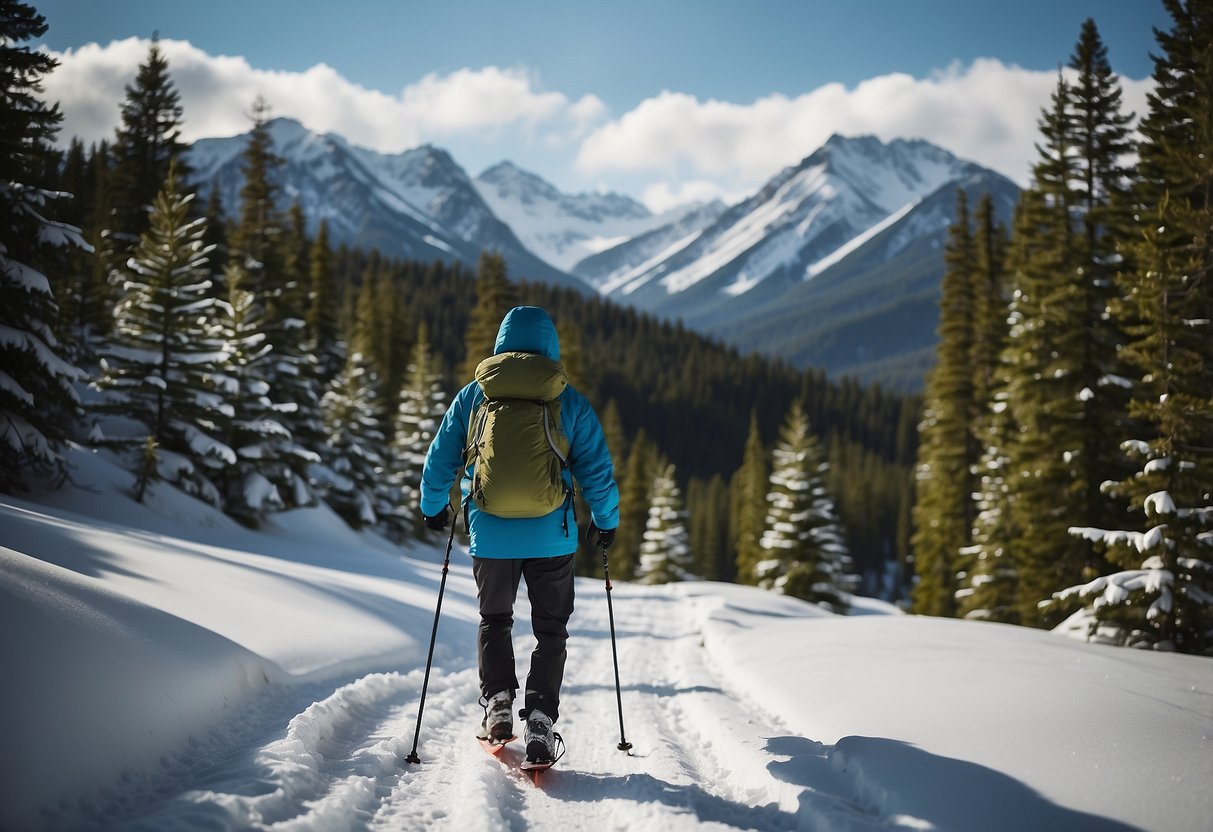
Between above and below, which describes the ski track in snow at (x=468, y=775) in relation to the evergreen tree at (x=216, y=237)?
below

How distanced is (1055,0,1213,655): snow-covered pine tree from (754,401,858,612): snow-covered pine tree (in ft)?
52.1

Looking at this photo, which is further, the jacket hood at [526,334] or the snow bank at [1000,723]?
the jacket hood at [526,334]

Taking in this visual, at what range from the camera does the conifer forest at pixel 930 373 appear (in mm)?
11891

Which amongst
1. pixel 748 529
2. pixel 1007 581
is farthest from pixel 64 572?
pixel 748 529

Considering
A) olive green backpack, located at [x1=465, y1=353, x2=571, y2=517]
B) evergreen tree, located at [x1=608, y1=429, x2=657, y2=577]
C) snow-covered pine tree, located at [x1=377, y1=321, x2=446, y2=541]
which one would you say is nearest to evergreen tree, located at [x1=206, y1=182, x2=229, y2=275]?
snow-covered pine tree, located at [x1=377, y1=321, x2=446, y2=541]

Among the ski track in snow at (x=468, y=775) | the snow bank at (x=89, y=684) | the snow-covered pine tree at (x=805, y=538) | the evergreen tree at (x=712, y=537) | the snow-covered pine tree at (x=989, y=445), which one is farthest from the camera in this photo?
the evergreen tree at (x=712, y=537)

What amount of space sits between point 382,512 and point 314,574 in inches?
776

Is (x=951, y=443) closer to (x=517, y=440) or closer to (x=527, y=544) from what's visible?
(x=527, y=544)

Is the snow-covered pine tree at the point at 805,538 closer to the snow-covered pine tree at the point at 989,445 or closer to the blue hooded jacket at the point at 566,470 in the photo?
the snow-covered pine tree at the point at 989,445

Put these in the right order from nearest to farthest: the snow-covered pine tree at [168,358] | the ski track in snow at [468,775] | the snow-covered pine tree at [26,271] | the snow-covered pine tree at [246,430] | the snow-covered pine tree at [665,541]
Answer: the ski track in snow at [468,775], the snow-covered pine tree at [26,271], the snow-covered pine tree at [168,358], the snow-covered pine tree at [246,430], the snow-covered pine tree at [665,541]

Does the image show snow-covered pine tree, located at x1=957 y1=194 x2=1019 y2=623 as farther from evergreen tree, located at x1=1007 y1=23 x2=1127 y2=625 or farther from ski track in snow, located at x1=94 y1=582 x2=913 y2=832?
ski track in snow, located at x1=94 y1=582 x2=913 y2=832

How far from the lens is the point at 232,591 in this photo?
24.7ft

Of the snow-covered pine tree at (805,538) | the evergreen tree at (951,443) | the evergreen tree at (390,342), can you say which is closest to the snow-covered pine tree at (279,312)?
the evergreen tree at (390,342)

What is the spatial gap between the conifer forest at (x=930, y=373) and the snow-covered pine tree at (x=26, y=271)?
0.04 meters
